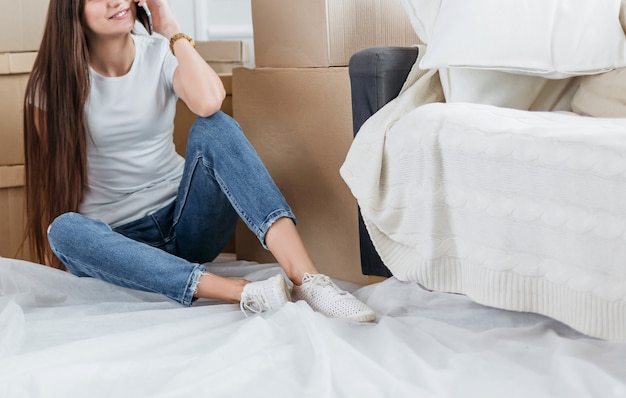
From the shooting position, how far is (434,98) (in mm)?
1448

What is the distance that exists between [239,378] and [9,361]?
29 centimetres

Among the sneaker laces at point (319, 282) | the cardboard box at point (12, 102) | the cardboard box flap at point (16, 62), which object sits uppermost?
the cardboard box flap at point (16, 62)

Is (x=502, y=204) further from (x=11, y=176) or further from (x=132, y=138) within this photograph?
(x=11, y=176)

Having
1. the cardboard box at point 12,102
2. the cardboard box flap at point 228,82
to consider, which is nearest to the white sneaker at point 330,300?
the cardboard box flap at point 228,82

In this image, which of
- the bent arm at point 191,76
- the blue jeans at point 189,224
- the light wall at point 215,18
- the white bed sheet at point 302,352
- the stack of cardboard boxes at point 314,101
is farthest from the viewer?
the light wall at point 215,18

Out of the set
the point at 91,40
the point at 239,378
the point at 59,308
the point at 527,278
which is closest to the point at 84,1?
the point at 91,40

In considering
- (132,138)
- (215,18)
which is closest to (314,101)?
(132,138)

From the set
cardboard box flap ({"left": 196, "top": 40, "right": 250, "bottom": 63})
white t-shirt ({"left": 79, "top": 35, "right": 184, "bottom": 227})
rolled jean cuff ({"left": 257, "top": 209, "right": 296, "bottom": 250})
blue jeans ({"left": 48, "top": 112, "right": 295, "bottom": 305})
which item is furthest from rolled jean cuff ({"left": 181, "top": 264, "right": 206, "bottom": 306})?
cardboard box flap ({"left": 196, "top": 40, "right": 250, "bottom": 63})

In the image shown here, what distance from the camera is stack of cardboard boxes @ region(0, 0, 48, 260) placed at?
1868 millimetres

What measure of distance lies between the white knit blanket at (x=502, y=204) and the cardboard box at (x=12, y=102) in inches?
35.3

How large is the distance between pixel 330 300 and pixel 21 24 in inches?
41.3

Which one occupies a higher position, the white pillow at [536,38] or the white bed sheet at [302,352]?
the white pillow at [536,38]

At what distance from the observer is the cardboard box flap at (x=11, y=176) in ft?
6.19

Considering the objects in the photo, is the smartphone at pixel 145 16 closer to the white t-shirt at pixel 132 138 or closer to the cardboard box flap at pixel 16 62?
the white t-shirt at pixel 132 138
